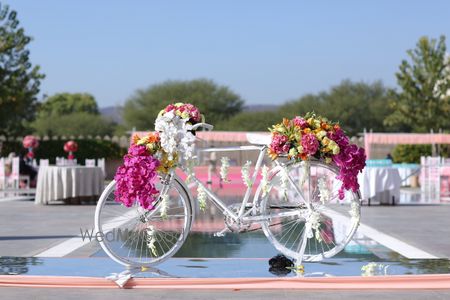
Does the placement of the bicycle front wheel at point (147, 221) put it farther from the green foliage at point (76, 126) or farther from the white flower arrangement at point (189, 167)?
the green foliage at point (76, 126)

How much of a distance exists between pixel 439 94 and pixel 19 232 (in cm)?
4167

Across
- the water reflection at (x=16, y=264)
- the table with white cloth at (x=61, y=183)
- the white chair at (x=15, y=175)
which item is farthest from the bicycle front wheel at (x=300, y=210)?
the white chair at (x=15, y=175)

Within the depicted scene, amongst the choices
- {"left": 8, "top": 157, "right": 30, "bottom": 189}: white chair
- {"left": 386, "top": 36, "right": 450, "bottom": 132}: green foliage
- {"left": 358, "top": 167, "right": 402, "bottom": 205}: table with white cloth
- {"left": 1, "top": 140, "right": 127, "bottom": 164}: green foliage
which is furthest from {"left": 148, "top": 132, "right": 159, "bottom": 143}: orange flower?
{"left": 386, "top": 36, "right": 450, "bottom": 132}: green foliage

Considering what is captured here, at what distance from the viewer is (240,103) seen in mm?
92000

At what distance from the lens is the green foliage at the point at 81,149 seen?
44312 mm

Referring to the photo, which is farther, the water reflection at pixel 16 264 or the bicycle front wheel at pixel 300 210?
the bicycle front wheel at pixel 300 210

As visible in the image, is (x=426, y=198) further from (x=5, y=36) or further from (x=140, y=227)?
(x=5, y=36)

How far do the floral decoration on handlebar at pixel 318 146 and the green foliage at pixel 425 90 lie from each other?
43814 millimetres

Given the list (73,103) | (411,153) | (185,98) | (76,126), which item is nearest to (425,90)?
(411,153)

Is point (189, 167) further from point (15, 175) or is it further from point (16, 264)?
point (15, 175)

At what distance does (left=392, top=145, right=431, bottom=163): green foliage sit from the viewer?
40312mm

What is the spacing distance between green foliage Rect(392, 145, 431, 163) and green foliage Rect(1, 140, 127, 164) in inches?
515

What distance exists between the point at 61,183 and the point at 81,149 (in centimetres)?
2618

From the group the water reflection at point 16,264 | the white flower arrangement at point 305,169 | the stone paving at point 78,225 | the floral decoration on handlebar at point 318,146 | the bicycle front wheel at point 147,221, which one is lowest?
the water reflection at point 16,264
